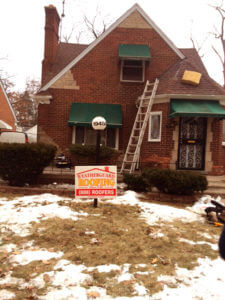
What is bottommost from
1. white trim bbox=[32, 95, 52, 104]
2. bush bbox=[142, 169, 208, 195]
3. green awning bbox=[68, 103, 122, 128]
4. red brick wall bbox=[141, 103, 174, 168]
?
bush bbox=[142, 169, 208, 195]

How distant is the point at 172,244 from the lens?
4270 millimetres

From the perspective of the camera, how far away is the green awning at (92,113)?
10.9 meters

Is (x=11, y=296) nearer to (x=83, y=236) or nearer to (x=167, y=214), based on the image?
(x=83, y=236)

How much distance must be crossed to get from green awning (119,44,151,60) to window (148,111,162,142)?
3000mm

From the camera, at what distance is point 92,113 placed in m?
11.3

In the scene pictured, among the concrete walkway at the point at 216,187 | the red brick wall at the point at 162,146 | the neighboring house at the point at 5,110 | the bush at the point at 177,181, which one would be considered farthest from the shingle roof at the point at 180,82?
the neighboring house at the point at 5,110

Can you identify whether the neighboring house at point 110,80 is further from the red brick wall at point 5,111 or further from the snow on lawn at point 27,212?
the red brick wall at point 5,111

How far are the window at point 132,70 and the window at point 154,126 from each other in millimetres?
2532

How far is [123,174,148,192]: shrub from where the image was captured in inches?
297

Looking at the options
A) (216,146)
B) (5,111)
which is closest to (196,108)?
(216,146)

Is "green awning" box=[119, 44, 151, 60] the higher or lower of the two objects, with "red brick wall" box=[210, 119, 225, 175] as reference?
higher

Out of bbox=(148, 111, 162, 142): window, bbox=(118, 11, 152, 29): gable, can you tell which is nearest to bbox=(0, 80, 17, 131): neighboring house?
bbox=(118, 11, 152, 29): gable

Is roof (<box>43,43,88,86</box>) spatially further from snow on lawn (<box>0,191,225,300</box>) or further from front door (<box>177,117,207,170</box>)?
snow on lawn (<box>0,191,225,300</box>)

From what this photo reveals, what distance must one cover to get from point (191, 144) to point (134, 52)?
5.29 metres
